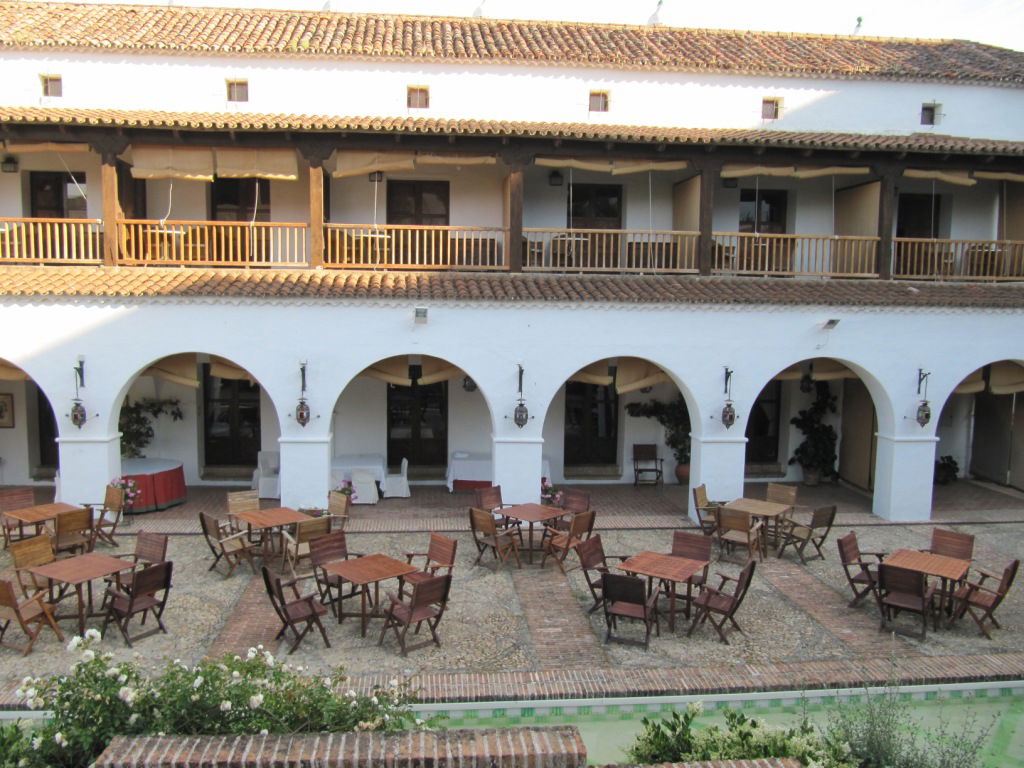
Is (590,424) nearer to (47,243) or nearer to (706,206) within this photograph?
(706,206)

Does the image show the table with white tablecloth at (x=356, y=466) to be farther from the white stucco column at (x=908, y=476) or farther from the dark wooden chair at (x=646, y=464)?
the white stucco column at (x=908, y=476)

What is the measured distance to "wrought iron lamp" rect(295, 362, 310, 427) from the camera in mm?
13523

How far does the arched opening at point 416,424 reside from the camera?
16.8 m

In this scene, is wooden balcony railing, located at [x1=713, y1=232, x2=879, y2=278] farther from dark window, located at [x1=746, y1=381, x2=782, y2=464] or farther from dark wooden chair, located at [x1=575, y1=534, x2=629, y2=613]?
dark wooden chair, located at [x1=575, y1=534, x2=629, y2=613]

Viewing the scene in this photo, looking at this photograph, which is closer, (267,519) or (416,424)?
(267,519)

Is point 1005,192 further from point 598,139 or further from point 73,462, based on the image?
point 73,462

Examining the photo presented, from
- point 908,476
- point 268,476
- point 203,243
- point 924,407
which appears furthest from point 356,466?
point 924,407

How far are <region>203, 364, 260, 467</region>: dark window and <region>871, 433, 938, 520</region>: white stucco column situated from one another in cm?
1308

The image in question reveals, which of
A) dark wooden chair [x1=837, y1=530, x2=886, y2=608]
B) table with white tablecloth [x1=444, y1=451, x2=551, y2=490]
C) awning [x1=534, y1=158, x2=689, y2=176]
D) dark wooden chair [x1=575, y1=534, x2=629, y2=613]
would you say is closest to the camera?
dark wooden chair [x1=575, y1=534, x2=629, y2=613]

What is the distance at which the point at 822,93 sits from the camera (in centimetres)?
1725

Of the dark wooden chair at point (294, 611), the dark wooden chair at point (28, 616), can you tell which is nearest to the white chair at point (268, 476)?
the dark wooden chair at point (28, 616)

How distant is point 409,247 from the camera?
14.7 metres

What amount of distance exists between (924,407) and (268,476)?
42.1ft

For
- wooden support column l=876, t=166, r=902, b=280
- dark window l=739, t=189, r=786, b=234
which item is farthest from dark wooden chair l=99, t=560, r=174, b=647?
wooden support column l=876, t=166, r=902, b=280
